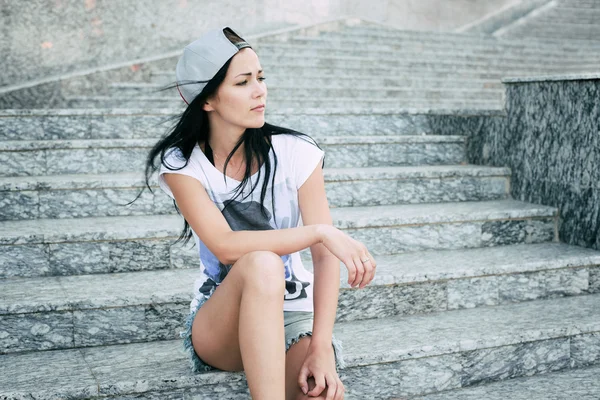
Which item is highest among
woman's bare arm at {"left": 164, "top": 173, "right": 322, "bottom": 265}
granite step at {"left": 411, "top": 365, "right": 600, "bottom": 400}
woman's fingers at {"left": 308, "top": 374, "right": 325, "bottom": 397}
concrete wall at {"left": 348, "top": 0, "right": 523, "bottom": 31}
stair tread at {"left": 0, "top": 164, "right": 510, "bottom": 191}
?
concrete wall at {"left": 348, "top": 0, "right": 523, "bottom": 31}

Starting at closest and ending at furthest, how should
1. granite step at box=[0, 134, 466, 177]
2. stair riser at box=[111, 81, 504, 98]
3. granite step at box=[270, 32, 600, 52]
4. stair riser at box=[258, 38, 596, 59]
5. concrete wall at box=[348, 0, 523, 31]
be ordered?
granite step at box=[0, 134, 466, 177]
stair riser at box=[111, 81, 504, 98]
stair riser at box=[258, 38, 596, 59]
granite step at box=[270, 32, 600, 52]
concrete wall at box=[348, 0, 523, 31]

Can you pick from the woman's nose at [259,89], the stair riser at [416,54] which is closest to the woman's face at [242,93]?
the woman's nose at [259,89]

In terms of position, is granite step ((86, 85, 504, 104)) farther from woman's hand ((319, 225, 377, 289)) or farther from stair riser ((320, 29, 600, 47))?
woman's hand ((319, 225, 377, 289))

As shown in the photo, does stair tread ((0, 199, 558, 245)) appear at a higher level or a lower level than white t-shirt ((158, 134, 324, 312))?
lower

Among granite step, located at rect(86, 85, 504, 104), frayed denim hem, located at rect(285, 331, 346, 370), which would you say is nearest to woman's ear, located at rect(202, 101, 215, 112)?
frayed denim hem, located at rect(285, 331, 346, 370)

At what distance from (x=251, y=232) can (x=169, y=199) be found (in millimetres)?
1688

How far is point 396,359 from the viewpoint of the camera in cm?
261

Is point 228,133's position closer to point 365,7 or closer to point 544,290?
point 544,290

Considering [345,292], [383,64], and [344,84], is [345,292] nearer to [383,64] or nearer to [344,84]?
[344,84]

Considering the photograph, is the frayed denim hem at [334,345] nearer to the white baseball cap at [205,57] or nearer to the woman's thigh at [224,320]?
the woman's thigh at [224,320]

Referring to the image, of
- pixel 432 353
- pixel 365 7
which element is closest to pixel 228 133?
pixel 432 353

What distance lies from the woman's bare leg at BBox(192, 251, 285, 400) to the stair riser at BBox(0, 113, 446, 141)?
7.42 ft

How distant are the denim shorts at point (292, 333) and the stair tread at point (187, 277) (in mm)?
489

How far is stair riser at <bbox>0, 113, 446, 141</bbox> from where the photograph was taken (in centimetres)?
427
